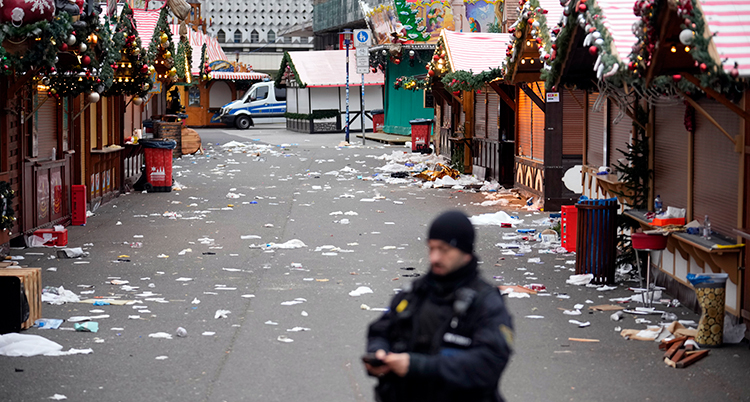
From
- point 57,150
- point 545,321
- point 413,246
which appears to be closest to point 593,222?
point 545,321

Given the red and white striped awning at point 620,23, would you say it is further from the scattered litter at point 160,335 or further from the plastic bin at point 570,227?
the scattered litter at point 160,335

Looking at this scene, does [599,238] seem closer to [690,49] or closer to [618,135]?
[618,135]

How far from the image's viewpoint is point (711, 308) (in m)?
7.25

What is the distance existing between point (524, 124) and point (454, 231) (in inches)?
614

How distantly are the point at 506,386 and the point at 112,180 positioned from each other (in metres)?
13.9

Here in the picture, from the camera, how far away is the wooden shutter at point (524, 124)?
18234 millimetres

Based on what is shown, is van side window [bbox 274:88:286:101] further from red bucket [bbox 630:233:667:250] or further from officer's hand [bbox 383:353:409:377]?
officer's hand [bbox 383:353:409:377]

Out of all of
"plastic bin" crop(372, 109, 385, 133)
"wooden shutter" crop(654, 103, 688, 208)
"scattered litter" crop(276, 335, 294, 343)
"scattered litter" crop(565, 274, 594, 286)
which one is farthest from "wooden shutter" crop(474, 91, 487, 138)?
"plastic bin" crop(372, 109, 385, 133)

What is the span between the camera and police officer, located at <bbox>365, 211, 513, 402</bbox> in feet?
10.6

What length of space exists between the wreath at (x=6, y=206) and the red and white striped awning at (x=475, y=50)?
11.6 metres

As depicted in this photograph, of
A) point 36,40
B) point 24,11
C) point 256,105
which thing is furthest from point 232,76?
point 24,11

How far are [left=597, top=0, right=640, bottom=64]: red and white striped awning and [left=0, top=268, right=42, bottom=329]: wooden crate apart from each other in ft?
17.8

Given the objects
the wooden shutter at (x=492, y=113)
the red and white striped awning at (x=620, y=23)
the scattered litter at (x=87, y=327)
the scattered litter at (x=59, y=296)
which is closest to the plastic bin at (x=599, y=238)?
the red and white striped awning at (x=620, y=23)

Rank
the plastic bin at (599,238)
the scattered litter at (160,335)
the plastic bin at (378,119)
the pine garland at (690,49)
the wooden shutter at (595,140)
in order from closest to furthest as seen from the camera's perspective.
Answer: the pine garland at (690,49) < the scattered litter at (160,335) < the plastic bin at (599,238) < the wooden shutter at (595,140) < the plastic bin at (378,119)
